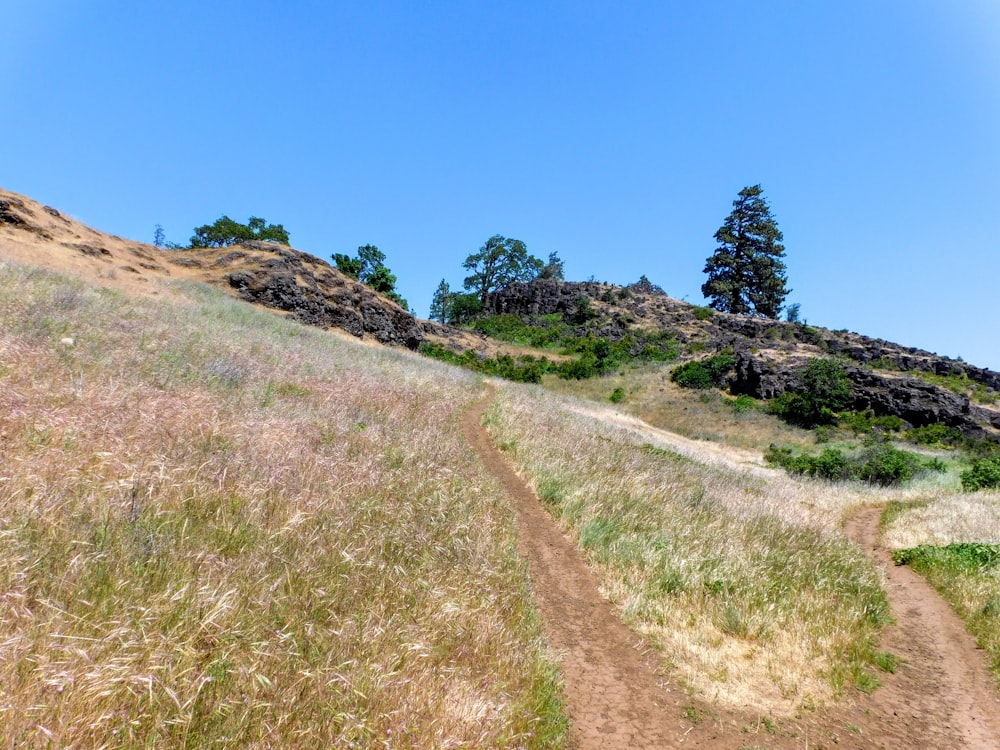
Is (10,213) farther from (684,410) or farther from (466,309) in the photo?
(466,309)

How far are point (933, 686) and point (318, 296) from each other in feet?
105

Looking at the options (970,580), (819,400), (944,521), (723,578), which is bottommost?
(723,578)

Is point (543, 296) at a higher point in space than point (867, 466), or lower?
higher

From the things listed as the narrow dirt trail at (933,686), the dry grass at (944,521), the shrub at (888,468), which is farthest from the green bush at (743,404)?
the narrow dirt trail at (933,686)

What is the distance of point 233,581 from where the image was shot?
2793mm

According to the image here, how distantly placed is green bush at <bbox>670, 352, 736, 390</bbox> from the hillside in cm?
3277

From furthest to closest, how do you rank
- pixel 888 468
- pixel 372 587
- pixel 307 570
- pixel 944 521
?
pixel 888 468
pixel 944 521
pixel 372 587
pixel 307 570

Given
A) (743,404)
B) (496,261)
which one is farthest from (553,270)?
(743,404)

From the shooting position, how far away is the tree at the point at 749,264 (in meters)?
69.1

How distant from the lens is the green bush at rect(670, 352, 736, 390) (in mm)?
41625

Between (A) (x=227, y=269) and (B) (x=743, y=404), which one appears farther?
(B) (x=743, y=404)

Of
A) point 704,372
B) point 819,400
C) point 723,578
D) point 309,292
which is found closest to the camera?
point 723,578

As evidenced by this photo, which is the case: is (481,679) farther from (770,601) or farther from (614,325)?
(614,325)

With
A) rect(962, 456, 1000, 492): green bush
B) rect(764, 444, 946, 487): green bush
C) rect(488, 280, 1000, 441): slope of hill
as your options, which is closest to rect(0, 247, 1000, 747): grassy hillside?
rect(962, 456, 1000, 492): green bush
